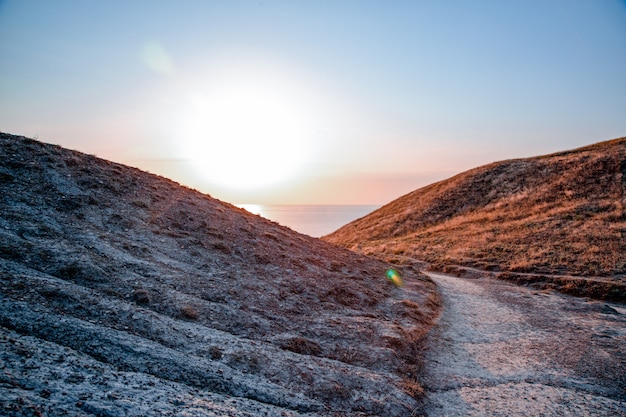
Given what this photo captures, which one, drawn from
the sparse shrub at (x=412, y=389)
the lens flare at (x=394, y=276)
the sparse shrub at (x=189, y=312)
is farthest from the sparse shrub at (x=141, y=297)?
the lens flare at (x=394, y=276)

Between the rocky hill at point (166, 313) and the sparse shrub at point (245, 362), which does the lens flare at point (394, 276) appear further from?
the sparse shrub at point (245, 362)

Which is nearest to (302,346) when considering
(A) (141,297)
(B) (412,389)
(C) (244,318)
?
(C) (244,318)

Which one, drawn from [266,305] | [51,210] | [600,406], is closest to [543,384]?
[600,406]

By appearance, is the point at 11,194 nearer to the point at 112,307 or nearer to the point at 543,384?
the point at 112,307

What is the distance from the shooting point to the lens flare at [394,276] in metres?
23.8

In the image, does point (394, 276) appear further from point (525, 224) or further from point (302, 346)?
point (525, 224)

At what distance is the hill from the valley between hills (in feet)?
1.57

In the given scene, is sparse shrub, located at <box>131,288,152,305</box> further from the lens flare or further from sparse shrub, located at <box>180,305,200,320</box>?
the lens flare

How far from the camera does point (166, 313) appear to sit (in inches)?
428

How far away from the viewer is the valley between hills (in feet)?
25.5

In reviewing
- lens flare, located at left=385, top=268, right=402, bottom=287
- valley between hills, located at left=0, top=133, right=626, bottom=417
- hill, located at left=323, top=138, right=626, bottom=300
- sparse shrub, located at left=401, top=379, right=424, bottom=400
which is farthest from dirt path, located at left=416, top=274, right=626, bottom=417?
hill, located at left=323, top=138, right=626, bottom=300

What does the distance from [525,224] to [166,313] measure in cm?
3709

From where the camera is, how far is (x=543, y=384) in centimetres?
1155

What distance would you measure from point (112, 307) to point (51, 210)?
23.2 feet
